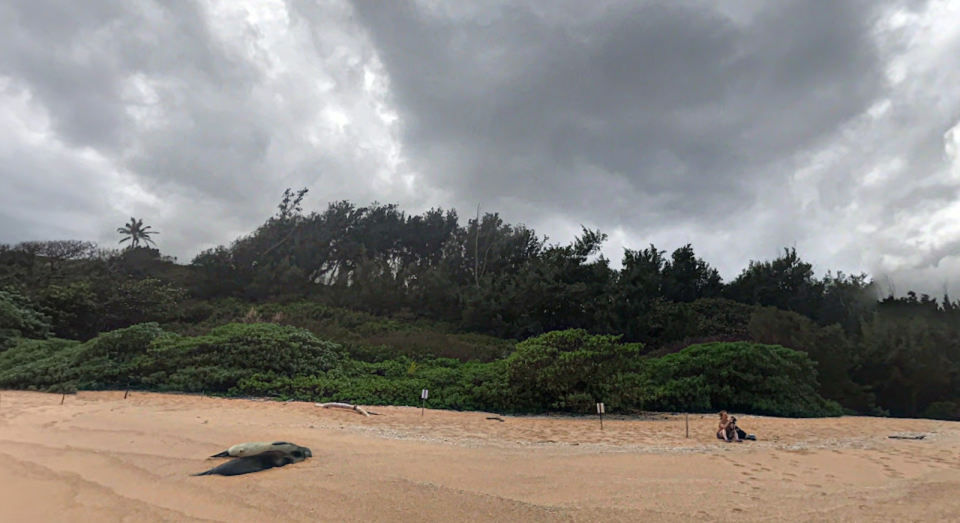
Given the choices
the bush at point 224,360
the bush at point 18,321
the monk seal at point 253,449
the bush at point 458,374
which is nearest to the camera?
the monk seal at point 253,449

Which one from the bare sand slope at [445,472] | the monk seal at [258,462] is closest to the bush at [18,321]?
the bare sand slope at [445,472]

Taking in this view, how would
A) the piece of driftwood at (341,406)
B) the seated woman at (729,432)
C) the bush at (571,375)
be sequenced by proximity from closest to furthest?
1. the seated woman at (729,432)
2. the piece of driftwood at (341,406)
3. the bush at (571,375)

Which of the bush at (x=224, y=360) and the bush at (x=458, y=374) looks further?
the bush at (x=224, y=360)

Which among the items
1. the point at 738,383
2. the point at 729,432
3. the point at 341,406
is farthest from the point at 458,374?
the point at 738,383

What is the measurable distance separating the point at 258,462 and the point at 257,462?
12mm

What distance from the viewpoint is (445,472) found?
241 inches

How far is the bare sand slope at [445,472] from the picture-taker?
4.86 m

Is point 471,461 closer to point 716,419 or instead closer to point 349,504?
point 349,504

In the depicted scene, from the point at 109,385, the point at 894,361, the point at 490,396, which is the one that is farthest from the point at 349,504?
the point at 894,361

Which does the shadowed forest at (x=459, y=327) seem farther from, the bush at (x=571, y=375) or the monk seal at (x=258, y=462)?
the monk seal at (x=258, y=462)

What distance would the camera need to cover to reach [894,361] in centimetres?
1761

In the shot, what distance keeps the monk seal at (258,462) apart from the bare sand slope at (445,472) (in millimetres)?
163

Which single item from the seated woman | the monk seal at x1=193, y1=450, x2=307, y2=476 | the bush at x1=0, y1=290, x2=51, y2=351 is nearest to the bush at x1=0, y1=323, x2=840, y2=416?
the seated woman

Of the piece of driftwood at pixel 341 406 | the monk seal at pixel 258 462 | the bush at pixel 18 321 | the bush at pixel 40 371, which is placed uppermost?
the bush at pixel 18 321
